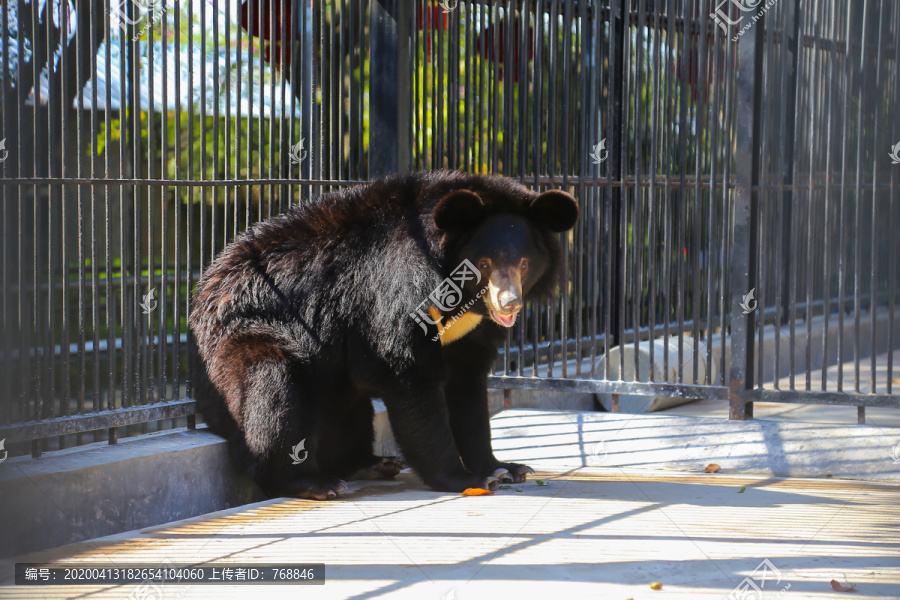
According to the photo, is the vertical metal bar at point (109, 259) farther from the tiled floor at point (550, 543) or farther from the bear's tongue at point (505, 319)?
the bear's tongue at point (505, 319)

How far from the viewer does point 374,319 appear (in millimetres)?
5570

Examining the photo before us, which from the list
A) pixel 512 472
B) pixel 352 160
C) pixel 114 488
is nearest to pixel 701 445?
pixel 512 472

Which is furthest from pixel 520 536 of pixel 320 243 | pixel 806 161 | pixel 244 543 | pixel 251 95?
pixel 806 161

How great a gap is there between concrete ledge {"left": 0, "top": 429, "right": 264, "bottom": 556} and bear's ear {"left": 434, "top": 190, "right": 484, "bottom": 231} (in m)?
1.89

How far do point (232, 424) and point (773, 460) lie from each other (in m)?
3.41

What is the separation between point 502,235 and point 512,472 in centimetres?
151

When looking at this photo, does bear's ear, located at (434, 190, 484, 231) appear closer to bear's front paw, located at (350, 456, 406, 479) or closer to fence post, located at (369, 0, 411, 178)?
bear's front paw, located at (350, 456, 406, 479)

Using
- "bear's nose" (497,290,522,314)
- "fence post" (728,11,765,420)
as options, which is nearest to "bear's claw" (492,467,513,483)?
"bear's nose" (497,290,522,314)

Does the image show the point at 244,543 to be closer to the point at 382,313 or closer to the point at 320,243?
the point at 382,313

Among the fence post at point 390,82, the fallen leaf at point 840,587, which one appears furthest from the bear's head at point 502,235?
the fallen leaf at point 840,587

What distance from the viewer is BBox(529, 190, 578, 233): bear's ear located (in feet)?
18.4

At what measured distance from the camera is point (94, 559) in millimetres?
4305

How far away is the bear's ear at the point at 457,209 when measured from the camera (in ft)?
17.6

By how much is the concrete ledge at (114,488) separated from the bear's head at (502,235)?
185 centimetres
